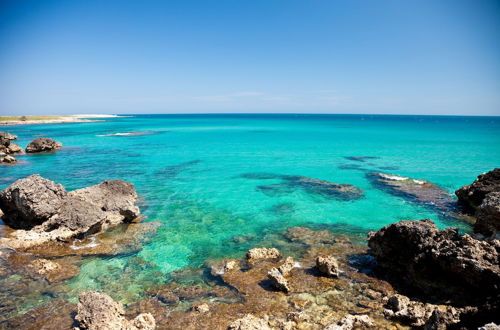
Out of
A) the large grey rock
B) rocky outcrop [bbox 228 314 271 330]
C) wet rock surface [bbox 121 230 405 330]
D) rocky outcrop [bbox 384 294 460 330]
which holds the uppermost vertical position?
the large grey rock

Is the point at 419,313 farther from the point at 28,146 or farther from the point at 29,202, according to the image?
the point at 28,146

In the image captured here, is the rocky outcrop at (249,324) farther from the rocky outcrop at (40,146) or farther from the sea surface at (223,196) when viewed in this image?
the rocky outcrop at (40,146)

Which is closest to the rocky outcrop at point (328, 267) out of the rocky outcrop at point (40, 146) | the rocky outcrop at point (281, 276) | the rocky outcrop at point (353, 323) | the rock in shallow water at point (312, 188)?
the rocky outcrop at point (281, 276)

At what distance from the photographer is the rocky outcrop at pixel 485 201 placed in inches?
537

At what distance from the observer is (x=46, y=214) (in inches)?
569

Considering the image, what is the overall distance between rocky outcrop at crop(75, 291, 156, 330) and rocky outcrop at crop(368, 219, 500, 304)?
29.0ft

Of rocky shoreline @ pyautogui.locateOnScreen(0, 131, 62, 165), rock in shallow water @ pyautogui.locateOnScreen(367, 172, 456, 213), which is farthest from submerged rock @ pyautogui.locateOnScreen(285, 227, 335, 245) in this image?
rocky shoreline @ pyautogui.locateOnScreen(0, 131, 62, 165)

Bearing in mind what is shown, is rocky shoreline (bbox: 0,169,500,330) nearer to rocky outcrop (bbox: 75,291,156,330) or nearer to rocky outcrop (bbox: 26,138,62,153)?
rocky outcrop (bbox: 75,291,156,330)

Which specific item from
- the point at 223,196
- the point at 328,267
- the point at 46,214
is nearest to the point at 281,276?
the point at 328,267

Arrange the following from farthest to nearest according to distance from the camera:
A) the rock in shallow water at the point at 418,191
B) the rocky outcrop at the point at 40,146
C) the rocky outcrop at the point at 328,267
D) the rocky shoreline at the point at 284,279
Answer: the rocky outcrop at the point at 40,146, the rock in shallow water at the point at 418,191, the rocky outcrop at the point at 328,267, the rocky shoreline at the point at 284,279

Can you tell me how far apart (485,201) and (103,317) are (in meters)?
17.3

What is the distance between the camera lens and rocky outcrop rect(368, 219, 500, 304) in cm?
867

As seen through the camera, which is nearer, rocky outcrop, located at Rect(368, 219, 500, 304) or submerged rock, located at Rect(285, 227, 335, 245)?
rocky outcrop, located at Rect(368, 219, 500, 304)

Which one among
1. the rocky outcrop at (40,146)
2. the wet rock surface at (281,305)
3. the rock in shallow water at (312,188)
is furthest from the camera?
the rocky outcrop at (40,146)
